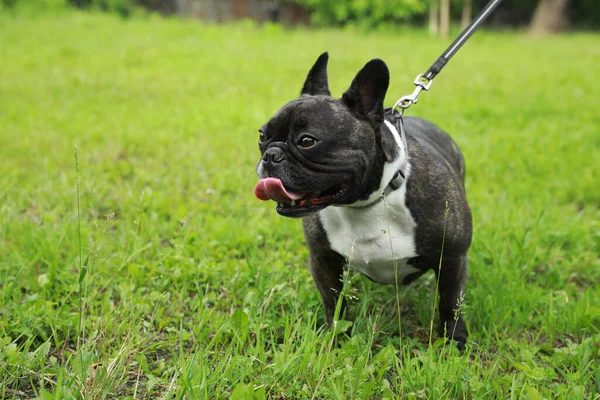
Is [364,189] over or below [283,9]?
over

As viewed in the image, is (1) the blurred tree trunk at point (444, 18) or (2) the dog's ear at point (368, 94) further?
(1) the blurred tree trunk at point (444, 18)

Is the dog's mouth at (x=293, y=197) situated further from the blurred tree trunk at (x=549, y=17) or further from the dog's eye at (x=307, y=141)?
the blurred tree trunk at (x=549, y=17)

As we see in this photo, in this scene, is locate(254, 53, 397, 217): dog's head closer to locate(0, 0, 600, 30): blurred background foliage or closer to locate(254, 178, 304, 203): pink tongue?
locate(254, 178, 304, 203): pink tongue

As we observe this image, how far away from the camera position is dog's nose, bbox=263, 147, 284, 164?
2.34m

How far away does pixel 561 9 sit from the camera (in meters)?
20.0

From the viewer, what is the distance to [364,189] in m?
2.48

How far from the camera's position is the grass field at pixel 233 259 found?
2359 millimetres

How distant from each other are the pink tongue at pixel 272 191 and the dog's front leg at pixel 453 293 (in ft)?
2.78

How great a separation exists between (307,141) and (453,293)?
1.04m

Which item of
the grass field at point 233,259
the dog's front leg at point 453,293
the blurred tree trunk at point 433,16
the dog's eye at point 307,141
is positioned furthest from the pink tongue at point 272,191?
the blurred tree trunk at point 433,16

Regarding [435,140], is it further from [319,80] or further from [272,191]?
[272,191]

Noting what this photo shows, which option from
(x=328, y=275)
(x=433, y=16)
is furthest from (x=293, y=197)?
(x=433, y=16)

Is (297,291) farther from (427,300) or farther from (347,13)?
(347,13)

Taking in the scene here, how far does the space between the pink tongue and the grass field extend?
32 centimetres
